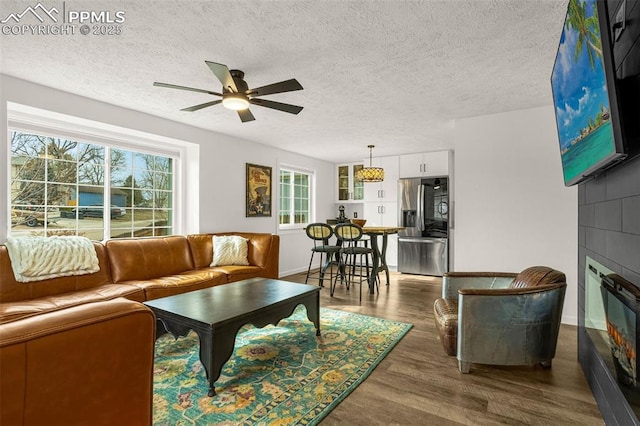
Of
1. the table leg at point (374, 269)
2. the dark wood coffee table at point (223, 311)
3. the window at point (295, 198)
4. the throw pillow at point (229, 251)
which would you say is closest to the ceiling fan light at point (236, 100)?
the dark wood coffee table at point (223, 311)

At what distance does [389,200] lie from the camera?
647cm

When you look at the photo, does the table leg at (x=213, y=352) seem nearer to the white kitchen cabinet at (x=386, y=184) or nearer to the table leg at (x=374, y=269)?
the table leg at (x=374, y=269)

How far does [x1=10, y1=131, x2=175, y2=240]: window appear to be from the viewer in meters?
3.17

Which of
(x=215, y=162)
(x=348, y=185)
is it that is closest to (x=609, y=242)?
(x=215, y=162)

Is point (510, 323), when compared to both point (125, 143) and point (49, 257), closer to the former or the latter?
point (49, 257)

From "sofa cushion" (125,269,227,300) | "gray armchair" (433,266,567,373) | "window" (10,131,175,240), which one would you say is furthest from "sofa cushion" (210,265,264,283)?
"gray armchair" (433,266,567,373)

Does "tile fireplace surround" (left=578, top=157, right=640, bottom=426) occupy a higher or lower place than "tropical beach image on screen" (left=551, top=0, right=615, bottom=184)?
lower

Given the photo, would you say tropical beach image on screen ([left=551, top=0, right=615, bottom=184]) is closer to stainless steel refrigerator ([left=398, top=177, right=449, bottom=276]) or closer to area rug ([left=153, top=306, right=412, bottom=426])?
area rug ([left=153, top=306, right=412, bottom=426])

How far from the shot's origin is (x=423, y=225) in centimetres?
587

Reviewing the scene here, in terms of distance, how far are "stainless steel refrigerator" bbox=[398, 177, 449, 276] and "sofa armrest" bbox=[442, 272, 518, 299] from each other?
9.56 feet

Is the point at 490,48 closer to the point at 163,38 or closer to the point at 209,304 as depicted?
the point at 163,38

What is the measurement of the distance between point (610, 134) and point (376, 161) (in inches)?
214

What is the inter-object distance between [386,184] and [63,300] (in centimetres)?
532

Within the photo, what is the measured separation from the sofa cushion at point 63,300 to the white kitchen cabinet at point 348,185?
16.2 feet
